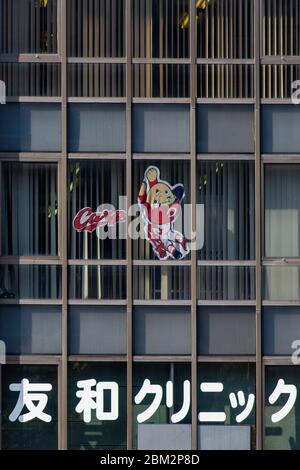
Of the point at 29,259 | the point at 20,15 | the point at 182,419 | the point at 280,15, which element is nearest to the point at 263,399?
the point at 182,419

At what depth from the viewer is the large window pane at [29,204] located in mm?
17328

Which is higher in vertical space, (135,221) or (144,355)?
(135,221)

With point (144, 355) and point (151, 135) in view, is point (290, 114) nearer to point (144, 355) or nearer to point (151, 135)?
point (151, 135)

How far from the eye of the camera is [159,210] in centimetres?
1731

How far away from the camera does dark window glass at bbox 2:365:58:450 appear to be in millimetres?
17094

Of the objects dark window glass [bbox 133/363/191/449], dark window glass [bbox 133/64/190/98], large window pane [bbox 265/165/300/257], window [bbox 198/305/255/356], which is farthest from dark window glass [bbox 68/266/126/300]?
dark window glass [bbox 133/64/190/98]

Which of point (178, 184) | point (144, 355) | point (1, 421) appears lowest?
point (1, 421)

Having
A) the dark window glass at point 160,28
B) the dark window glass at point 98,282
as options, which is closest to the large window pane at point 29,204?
the dark window glass at point 98,282

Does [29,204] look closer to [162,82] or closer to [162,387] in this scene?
[162,82]

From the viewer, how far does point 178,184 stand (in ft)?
56.9

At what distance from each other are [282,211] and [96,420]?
466 cm

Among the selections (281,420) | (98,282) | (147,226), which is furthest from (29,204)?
(281,420)

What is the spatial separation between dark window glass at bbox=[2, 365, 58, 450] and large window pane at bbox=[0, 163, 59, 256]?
6.68 ft

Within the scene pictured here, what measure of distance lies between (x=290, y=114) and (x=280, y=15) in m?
1.73
